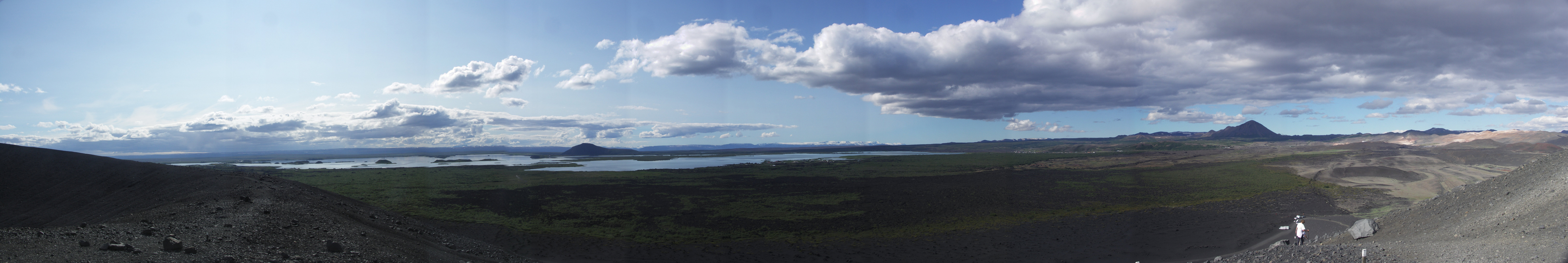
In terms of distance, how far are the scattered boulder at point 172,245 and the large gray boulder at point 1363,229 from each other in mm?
30557

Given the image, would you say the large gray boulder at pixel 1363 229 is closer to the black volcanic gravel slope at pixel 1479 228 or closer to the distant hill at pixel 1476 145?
the black volcanic gravel slope at pixel 1479 228

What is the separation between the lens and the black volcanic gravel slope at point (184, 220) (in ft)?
36.1

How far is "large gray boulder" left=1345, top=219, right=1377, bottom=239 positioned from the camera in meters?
17.2

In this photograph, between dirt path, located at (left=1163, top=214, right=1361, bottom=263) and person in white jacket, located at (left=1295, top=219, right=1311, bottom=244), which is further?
dirt path, located at (left=1163, top=214, right=1361, bottom=263)

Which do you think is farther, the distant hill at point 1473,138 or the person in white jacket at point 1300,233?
the distant hill at point 1473,138

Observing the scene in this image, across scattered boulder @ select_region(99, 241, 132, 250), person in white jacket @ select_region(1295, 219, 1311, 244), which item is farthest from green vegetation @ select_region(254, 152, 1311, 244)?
scattered boulder @ select_region(99, 241, 132, 250)

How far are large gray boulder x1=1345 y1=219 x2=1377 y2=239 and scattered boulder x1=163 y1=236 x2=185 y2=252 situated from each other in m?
30.6

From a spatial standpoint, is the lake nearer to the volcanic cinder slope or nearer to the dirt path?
the dirt path

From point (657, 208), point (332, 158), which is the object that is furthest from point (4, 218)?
point (332, 158)

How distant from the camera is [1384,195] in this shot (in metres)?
36.2

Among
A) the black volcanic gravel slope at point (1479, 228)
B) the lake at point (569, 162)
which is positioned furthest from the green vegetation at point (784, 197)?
the lake at point (569, 162)

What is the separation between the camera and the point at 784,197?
40219 millimetres

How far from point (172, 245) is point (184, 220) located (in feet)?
17.7

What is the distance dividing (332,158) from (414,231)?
201730 mm
